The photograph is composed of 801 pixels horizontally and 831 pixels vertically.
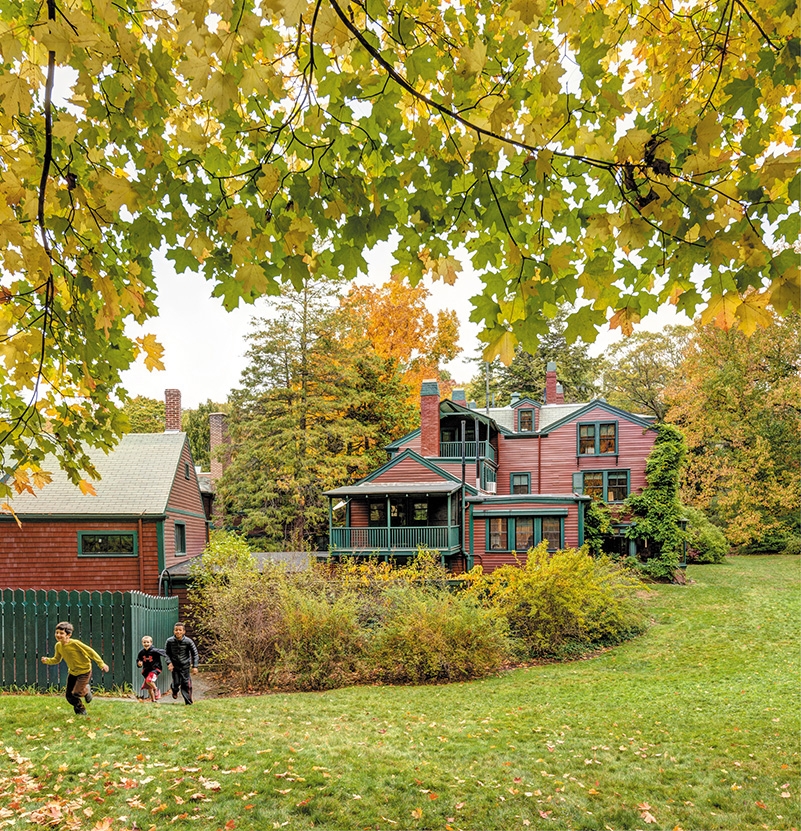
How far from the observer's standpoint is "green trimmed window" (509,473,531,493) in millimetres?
28234

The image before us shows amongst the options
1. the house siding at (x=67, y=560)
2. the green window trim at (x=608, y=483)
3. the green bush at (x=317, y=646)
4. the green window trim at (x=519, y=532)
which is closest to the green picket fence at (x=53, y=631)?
the green bush at (x=317, y=646)

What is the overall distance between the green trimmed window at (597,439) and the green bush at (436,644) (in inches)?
596

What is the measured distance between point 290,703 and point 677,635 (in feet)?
36.4

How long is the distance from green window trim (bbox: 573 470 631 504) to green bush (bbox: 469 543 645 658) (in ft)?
33.5

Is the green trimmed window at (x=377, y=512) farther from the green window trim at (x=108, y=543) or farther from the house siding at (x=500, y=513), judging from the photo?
the green window trim at (x=108, y=543)

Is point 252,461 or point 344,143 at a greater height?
point 344,143

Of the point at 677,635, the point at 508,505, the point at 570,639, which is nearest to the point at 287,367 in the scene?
the point at 508,505

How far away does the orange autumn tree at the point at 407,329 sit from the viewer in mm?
31484

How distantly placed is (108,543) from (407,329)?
1861 cm

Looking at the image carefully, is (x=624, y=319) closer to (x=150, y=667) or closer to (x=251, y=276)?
(x=251, y=276)

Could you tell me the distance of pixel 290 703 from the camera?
1082 cm

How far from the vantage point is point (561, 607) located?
15586 mm

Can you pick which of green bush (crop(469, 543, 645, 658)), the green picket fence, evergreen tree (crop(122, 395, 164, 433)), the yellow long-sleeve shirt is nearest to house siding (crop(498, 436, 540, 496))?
green bush (crop(469, 543, 645, 658))

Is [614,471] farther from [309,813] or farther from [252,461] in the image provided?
[309,813]
